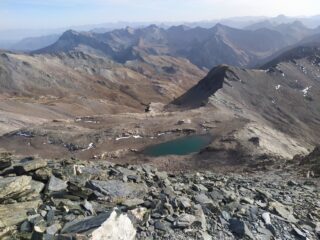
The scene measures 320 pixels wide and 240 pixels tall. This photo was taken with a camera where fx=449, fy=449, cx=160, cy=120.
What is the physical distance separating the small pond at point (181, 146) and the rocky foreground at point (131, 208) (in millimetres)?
51222

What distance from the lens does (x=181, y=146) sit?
84.8 metres

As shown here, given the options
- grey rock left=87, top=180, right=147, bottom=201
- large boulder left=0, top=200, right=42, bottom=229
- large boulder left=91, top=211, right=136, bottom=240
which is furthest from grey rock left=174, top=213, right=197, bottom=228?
large boulder left=0, top=200, right=42, bottom=229

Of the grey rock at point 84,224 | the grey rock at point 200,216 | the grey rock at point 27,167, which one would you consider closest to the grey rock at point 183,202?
the grey rock at point 200,216

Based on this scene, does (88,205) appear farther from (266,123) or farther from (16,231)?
(266,123)

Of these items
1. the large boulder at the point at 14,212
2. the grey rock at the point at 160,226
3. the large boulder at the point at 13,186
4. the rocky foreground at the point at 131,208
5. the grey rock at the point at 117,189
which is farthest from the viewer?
the grey rock at the point at 117,189

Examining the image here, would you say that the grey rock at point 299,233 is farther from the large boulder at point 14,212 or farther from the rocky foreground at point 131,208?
the large boulder at point 14,212

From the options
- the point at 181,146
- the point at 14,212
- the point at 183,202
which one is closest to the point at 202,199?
the point at 183,202

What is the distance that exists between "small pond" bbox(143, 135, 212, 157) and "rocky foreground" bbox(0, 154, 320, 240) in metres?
51.2

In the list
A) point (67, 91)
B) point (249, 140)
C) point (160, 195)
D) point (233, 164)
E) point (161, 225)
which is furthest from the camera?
point (67, 91)

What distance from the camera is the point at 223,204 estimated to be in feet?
81.5

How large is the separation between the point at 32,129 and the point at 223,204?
73081 mm

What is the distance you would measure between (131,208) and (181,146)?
6380 centimetres

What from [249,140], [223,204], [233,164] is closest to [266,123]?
[249,140]

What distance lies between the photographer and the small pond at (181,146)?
265ft
